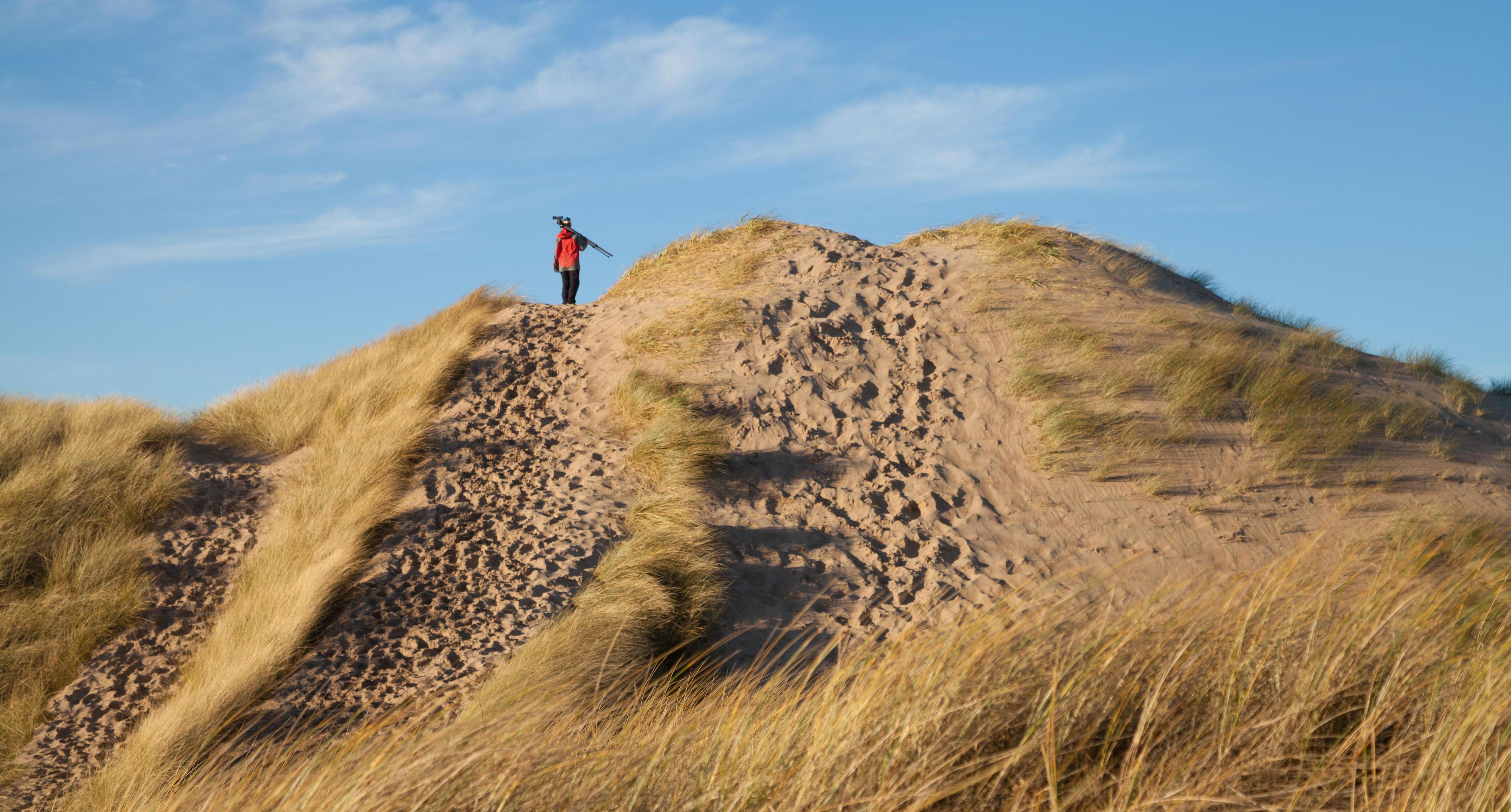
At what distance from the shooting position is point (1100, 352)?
8.69 metres

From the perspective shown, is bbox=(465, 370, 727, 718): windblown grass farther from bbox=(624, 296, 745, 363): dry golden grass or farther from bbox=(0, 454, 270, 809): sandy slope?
bbox=(0, 454, 270, 809): sandy slope

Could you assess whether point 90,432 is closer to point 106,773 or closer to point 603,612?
point 106,773

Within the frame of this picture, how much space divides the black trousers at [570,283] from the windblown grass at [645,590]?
14.0ft

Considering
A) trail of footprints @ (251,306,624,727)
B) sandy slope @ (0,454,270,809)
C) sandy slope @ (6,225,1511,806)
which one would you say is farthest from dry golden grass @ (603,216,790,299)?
sandy slope @ (0,454,270,809)

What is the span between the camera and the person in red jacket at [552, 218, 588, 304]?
456 inches

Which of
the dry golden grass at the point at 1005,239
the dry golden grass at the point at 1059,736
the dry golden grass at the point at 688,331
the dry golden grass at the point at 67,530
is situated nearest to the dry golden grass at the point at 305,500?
the dry golden grass at the point at 67,530

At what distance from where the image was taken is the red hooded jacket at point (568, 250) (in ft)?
38.1

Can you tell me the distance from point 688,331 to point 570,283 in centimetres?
345

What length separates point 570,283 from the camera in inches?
457

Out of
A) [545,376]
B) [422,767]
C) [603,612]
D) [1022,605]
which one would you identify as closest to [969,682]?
[1022,605]

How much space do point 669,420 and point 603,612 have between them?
2.35 meters

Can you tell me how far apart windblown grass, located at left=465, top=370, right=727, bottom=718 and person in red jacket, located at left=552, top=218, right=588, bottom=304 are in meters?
4.31

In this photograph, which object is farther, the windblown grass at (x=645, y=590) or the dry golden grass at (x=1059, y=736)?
the windblown grass at (x=645, y=590)

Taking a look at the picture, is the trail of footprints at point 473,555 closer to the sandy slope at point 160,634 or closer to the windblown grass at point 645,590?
the windblown grass at point 645,590
